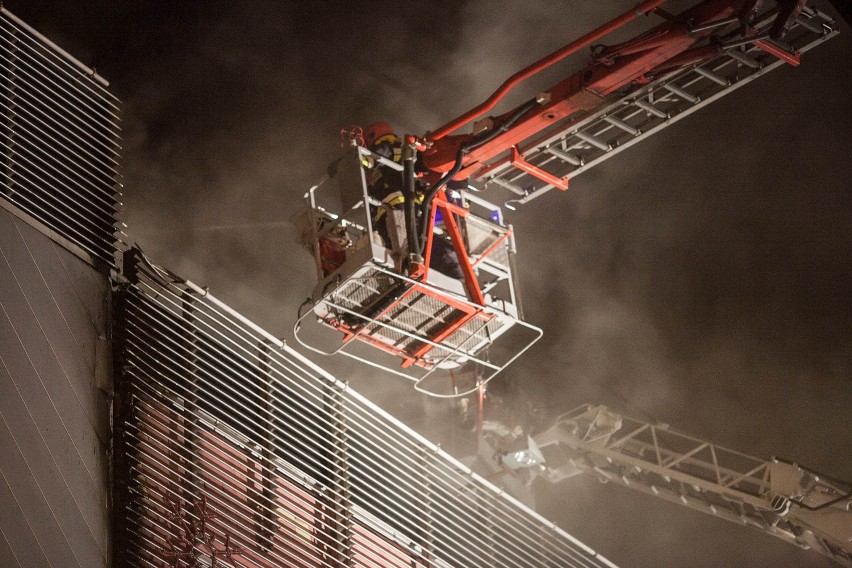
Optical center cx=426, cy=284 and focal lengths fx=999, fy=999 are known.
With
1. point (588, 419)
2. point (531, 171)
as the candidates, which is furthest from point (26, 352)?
point (588, 419)

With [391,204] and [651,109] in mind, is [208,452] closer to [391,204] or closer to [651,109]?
[391,204]

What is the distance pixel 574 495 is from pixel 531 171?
12830 mm

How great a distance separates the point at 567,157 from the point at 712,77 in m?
1.93

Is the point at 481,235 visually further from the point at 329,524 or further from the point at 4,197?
the point at 4,197

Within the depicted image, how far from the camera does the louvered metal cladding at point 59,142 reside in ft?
26.6

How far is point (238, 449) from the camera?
8.76 m

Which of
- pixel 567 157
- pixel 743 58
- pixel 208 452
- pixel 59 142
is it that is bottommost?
pixel 208 452

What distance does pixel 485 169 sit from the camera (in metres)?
12.4

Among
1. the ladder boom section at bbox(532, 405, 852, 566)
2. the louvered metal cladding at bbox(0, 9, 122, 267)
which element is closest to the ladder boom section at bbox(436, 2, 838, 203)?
the louvered metal cladding at bbox(0, 9, 122, 267)

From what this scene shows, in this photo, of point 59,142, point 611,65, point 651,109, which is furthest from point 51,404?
point 651,109

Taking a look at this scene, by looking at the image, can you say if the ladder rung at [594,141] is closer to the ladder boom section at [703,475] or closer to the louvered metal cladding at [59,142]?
the louvered metal cladding at [59,142]

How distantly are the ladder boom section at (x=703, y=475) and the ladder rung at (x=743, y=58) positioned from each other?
25.0ft

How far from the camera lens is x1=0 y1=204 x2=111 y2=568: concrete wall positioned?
6.87 metres

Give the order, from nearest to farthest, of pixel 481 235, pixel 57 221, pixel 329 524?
pixel 57 221 → pixel 329 524 → pixel 481 235
